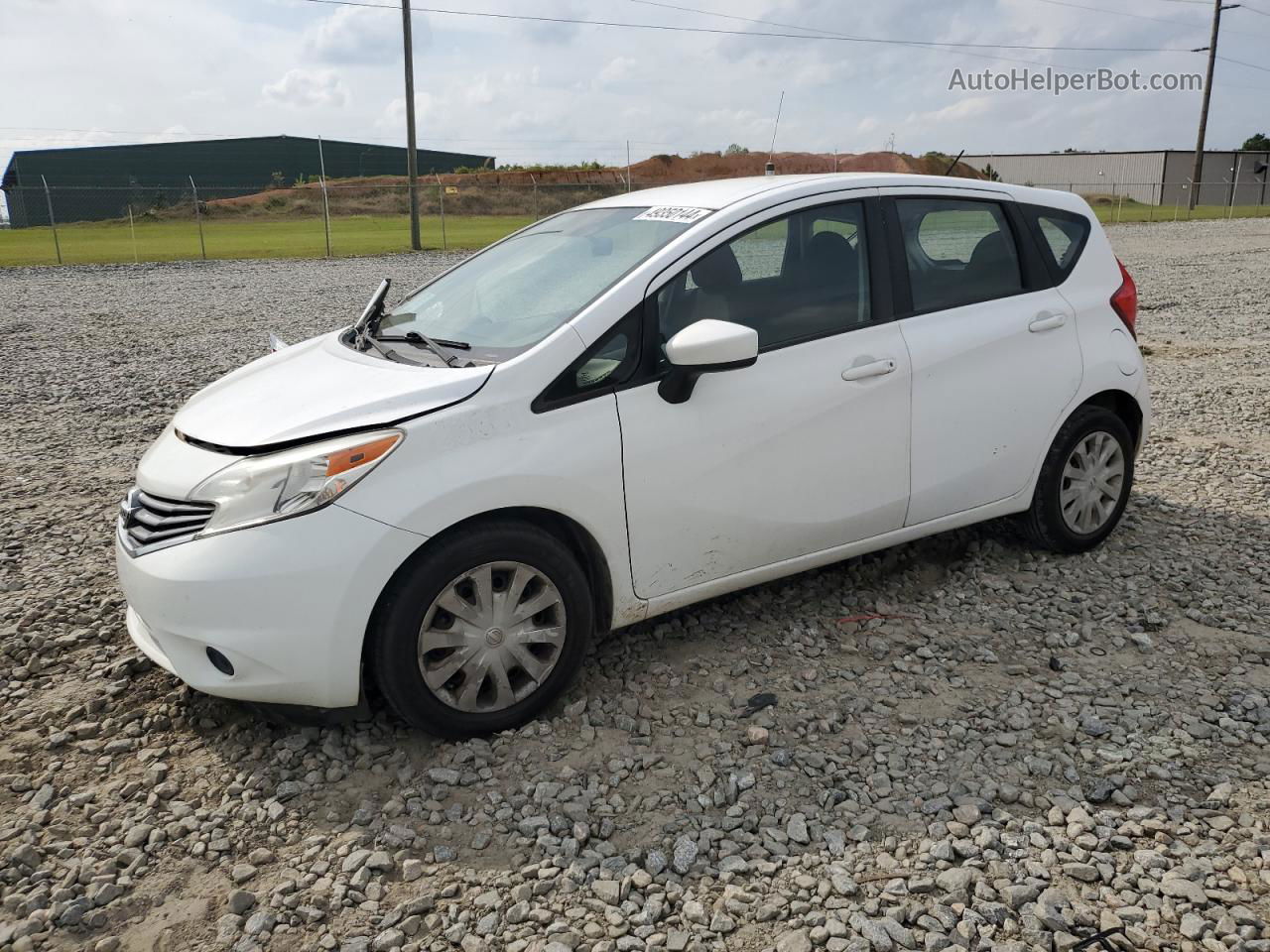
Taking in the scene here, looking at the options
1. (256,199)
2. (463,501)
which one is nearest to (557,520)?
(463,501)

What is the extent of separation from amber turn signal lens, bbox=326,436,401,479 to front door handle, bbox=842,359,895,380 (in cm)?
180

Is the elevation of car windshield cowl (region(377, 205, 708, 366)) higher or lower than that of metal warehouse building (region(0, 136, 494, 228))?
lower

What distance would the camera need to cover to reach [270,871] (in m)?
2.88

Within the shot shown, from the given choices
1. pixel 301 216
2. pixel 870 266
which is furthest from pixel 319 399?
pixel 301 216

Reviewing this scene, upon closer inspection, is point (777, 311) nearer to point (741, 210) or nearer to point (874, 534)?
point (741, 210)

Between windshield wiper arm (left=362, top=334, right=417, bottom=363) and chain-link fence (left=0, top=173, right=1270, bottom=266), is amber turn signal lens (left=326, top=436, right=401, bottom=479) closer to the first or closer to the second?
windshield wiper arm (left=362, top=334, right=417, bottom=363)

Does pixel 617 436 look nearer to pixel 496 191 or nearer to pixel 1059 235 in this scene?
pixel 1059 235

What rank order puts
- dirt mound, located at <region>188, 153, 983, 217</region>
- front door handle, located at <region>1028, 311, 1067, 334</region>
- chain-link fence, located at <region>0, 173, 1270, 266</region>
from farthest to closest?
dirt mound, located at <region>188, 153, 983, 217</region> < chain-link fence, located at <region>0, 173, 1270, 266</region> < front door handle, located at <region>1028, 311, 1067, 334</region>

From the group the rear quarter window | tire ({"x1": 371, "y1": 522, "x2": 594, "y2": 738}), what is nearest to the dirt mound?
the rear quarter window

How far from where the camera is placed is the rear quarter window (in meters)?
4.73

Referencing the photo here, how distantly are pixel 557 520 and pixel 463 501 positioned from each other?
0.41 metres

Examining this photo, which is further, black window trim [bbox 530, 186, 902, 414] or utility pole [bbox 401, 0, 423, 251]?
utility pole [bbox 401, 0, 423, 251]

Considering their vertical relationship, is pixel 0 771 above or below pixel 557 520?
below

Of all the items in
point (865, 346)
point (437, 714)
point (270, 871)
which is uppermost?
point (865, 346)
